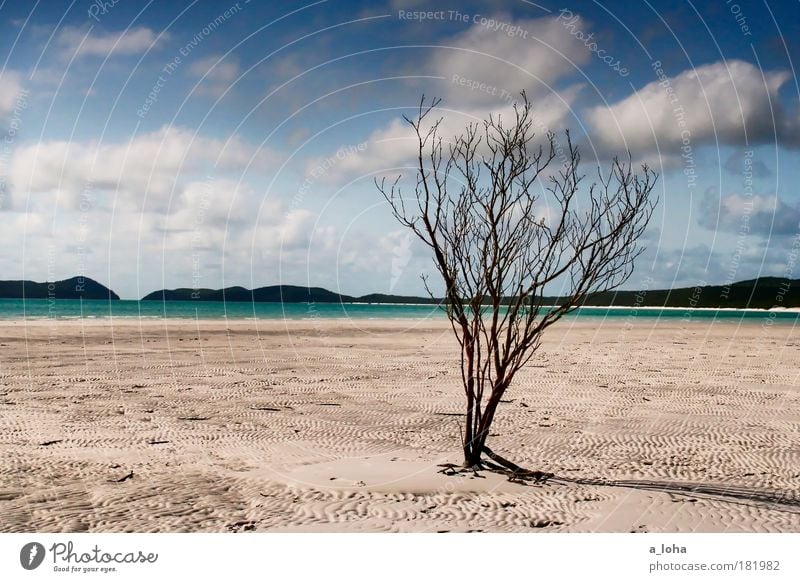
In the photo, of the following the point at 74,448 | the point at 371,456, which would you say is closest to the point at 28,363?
the point at 74,448

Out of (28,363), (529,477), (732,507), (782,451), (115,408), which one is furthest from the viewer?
(28,363)

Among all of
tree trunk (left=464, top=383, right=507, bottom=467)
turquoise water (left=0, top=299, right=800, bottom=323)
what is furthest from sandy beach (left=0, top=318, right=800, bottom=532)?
turquoise water (left=0, top=299, right=800, bottom=323)

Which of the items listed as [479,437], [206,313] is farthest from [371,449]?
[206,313]

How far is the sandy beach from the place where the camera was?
5914 millimetres

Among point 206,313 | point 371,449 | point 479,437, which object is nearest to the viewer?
point 479,437

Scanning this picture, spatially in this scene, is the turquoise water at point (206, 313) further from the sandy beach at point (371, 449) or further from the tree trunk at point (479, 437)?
the tree trunk at point (479, 437)

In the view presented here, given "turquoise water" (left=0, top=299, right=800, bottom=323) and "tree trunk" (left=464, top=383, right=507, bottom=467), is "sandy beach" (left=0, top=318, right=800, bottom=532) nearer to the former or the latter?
"tree trunk" (left=464, top=383, right=507, bottom=467)

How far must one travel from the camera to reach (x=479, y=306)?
709 cm

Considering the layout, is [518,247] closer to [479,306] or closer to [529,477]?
[479,306]

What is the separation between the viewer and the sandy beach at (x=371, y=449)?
19.4 ft

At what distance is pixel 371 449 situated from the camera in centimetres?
870

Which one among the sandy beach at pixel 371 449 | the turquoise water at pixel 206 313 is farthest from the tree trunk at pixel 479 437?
→ the turquoise water at pixel 206 313

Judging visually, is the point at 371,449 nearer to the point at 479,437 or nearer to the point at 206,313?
the point at 479,437
